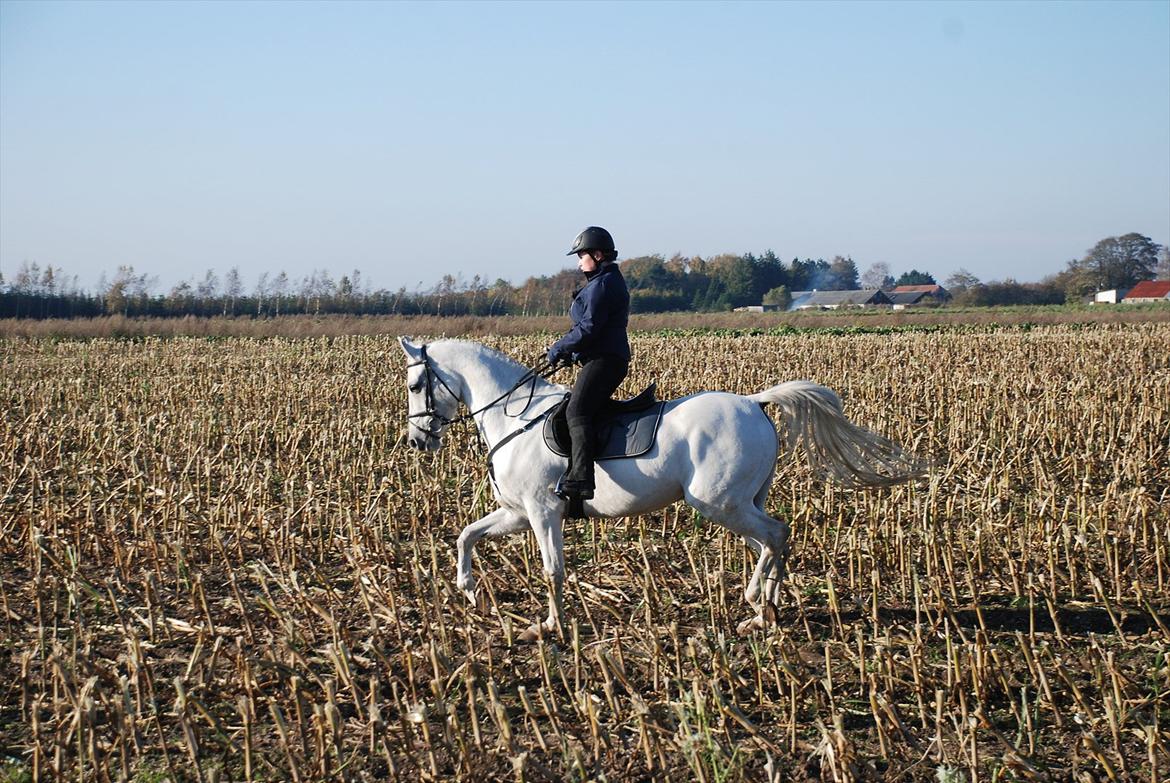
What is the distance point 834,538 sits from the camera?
868 centimetres

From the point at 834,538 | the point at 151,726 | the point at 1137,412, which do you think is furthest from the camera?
the point at 1137,412

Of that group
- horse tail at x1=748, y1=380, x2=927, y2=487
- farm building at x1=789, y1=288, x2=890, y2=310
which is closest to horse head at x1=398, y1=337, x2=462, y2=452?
horse tail at x1=748, y1=380, x2=927, y2=487

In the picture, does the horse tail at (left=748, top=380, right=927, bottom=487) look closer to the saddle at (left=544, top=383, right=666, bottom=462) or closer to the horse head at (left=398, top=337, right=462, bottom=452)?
the saddle at (left=544, top=383, right=666, bottom=462)

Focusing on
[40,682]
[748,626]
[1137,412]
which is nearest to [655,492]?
[748,626]

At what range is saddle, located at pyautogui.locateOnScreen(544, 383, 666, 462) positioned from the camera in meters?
6.90

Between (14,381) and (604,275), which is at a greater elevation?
(604,275)

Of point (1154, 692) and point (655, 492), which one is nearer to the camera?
point (1154, 692)

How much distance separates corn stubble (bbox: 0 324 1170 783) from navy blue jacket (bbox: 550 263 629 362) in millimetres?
1382

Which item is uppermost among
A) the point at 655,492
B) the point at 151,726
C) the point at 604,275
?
the point at 604,275

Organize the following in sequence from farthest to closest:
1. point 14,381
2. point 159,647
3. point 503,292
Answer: point 503,292 → point 14,381 → point 159,647

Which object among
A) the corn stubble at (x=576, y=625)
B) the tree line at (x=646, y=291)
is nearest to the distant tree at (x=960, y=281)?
the tree line at (x=646, y=291)

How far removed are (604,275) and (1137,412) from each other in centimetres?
969

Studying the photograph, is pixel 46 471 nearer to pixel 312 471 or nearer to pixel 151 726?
pixel 312 471

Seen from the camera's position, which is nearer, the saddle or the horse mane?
the saddle
